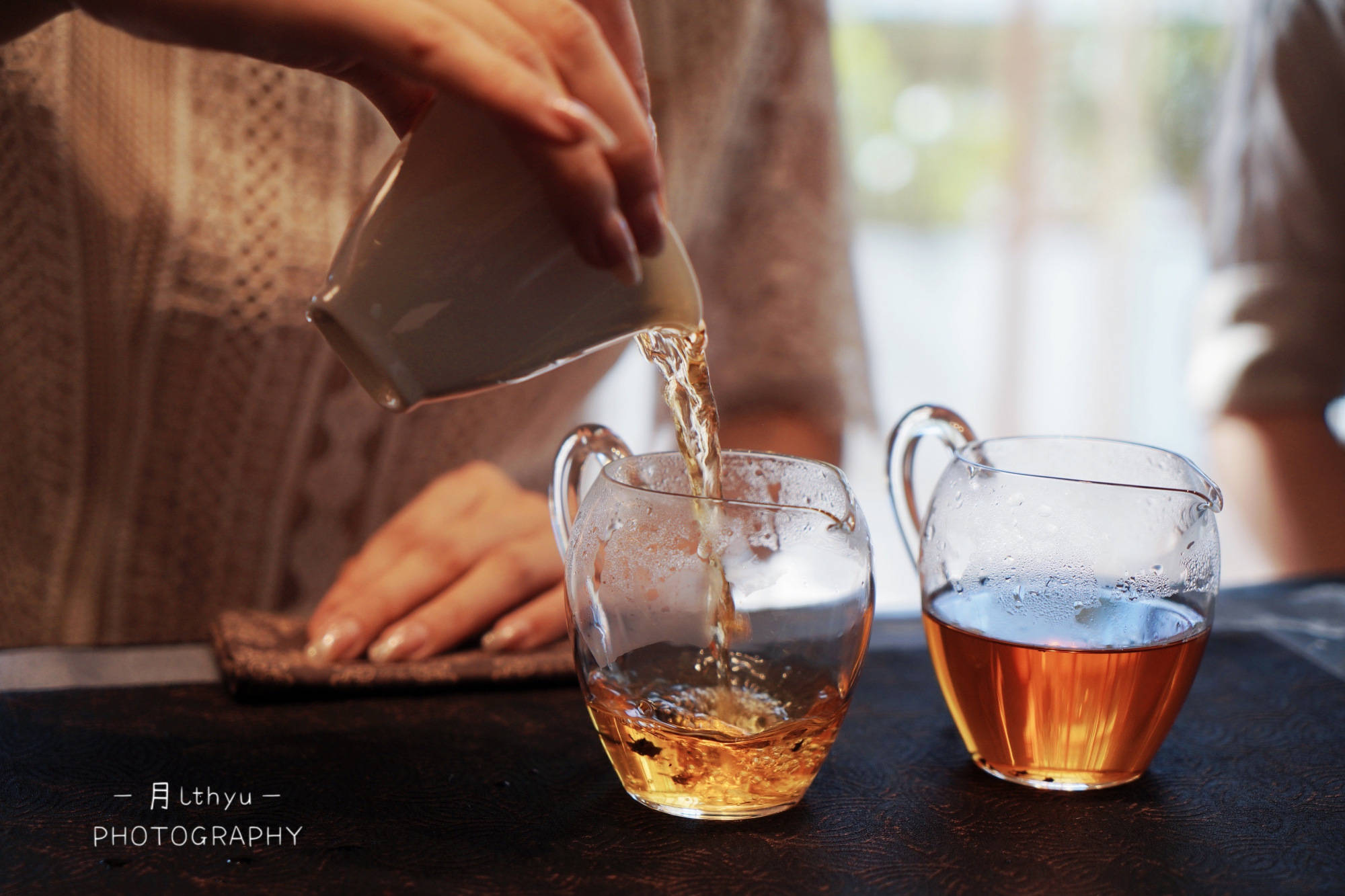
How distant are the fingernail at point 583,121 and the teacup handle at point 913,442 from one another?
0.31 m

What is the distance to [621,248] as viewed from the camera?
19.5 inches

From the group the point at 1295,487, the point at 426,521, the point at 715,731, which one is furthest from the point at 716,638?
the point at 1295,487

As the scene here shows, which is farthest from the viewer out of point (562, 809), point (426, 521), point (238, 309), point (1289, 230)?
point (1289, 230)

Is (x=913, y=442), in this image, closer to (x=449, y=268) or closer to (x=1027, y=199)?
(x=449, y=268)

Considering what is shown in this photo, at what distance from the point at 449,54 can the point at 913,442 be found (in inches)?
15.7

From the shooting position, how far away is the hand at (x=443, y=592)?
0.79 meters

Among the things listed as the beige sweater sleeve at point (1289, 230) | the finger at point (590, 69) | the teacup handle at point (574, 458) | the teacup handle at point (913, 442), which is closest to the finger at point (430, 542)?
the teacup handle at point (574, 458)

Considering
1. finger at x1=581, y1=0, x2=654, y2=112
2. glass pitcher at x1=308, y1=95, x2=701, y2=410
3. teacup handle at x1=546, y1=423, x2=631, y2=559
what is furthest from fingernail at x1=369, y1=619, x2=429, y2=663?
finger at x1=581, y1=0, x2=654, y2=112

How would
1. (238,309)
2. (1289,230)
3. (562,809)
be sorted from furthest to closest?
(1289,230) → (238,309) → (562,809)

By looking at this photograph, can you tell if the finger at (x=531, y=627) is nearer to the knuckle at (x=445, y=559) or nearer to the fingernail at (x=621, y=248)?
the knuckle at (x=445, y=559)

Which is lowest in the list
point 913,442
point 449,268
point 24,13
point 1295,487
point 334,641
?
point 1295,487

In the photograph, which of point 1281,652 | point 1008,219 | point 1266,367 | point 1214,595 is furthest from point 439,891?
point 1008,219

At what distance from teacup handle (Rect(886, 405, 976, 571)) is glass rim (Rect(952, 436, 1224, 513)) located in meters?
0.01

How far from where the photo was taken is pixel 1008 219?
3051 mm
